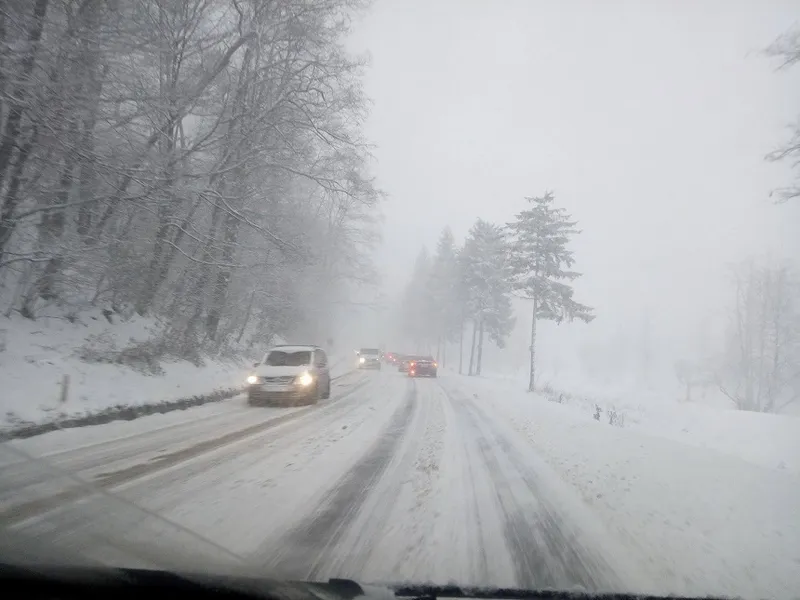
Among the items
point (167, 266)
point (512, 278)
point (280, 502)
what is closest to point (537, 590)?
point (280, 502)

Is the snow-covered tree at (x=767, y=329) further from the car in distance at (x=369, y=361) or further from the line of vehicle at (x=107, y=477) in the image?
the line of vehicle at (x=107, y=477)

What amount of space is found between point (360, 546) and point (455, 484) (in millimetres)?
2534

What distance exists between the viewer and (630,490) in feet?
20.7

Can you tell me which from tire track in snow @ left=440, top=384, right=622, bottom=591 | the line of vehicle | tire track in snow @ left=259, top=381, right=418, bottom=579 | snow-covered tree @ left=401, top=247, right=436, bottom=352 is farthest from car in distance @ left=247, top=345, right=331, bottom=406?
snow-covered tree @ left=401, top=247, right=436, bottom=352

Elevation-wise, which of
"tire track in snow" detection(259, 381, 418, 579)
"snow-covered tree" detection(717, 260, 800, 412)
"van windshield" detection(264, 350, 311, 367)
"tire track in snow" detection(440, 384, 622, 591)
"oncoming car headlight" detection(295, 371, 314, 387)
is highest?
"snow-covered tree" detection(717, 260, 800, 412)

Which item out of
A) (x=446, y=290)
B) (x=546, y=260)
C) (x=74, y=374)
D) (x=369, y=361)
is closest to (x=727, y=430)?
(x=546, y=260)

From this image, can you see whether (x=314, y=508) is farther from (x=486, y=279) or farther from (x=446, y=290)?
(x=446, y=290)

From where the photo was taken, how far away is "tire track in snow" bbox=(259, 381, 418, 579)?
3646 millimetres

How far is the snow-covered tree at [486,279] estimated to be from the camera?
3984 cm

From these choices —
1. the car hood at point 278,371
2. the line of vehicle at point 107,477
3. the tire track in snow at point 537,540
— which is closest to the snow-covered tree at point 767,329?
the car hood at point 278,371

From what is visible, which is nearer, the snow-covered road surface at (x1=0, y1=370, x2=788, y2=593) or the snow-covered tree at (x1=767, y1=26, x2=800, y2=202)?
the snow-covered road surface at (x1=0, y1=370, x2=788, y2=593)

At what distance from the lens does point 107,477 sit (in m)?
5.84

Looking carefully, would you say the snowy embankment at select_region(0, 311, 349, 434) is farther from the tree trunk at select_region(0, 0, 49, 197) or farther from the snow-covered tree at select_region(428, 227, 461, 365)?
the snow-covered tree at select_region(428, 227, 461, 365)

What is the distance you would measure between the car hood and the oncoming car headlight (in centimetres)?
13
